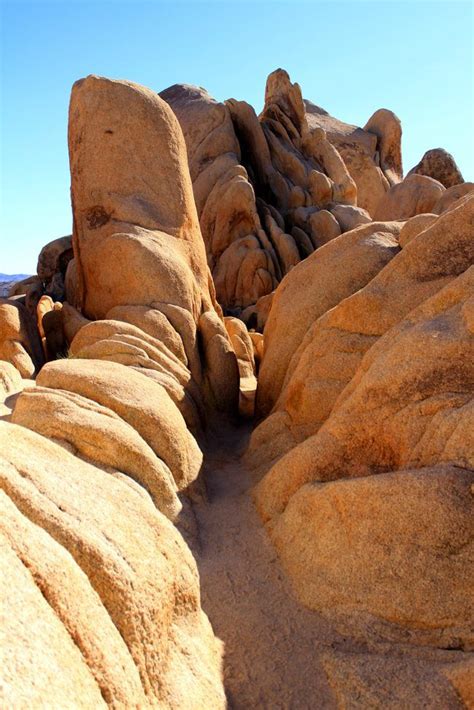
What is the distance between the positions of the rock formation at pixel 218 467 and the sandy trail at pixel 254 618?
0.02 m

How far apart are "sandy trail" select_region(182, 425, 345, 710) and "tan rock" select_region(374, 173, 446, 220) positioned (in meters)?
20.0

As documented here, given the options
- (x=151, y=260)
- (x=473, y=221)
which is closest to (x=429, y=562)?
(x=473, y=221)

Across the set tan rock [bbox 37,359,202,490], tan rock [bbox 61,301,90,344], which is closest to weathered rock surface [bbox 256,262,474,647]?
tan rock [bbox 37,359,202,490]

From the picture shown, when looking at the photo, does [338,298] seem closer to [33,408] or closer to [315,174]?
[33,408]

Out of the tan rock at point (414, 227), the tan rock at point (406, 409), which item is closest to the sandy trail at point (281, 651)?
the tan rock at point (406, 409)

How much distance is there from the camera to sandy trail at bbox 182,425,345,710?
429 centimetres

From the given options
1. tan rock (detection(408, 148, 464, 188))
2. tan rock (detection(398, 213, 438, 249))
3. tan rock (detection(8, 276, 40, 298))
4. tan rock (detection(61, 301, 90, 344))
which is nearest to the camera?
tan rock (detection(398, 213, 438, 249))

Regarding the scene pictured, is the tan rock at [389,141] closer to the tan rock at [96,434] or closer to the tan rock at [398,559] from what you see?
the tan rock at [96,434]

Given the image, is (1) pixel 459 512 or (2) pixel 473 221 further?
(2) pixel 473 221

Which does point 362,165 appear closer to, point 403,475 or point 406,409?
point 406,409

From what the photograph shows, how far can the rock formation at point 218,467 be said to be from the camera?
134 inches

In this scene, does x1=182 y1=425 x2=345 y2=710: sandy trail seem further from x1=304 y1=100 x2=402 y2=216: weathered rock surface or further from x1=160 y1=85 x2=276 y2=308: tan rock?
x1=304 y1=100 x2=402 y2=216: weathered rock surface

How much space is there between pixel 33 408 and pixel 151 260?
15.4ft

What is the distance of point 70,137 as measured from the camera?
1140cm
